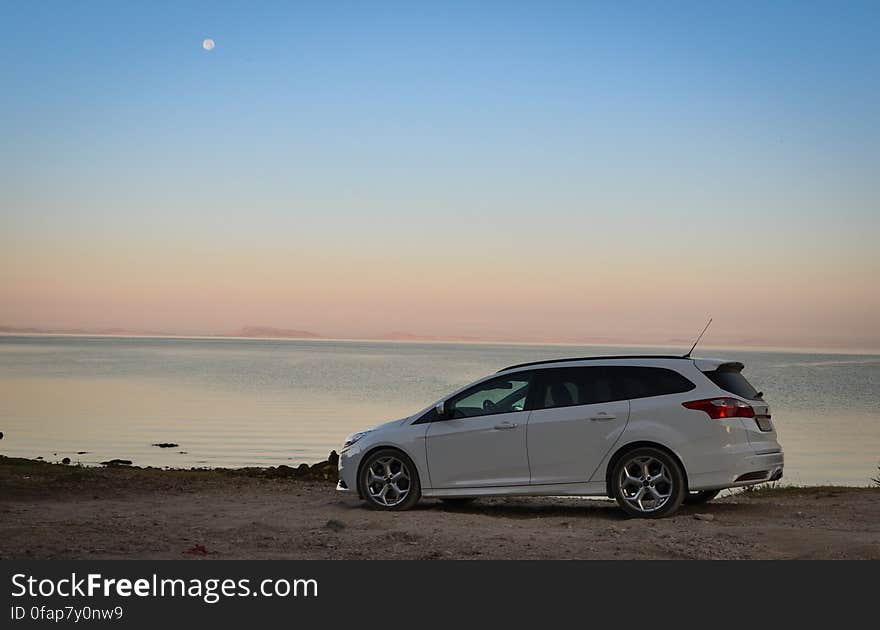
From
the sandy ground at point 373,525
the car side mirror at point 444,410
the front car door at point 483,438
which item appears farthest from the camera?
the car side mirror at point 444,410

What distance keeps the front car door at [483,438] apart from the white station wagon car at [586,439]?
12mm

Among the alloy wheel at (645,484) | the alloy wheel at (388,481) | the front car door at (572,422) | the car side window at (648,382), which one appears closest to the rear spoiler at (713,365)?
the car side window at (648,382)

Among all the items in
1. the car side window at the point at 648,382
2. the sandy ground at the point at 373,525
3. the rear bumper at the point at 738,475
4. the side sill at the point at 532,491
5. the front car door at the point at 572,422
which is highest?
the car side window at the point at 648,382

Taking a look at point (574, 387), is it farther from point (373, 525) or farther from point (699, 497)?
point (373, 525)

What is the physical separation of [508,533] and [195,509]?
178 inches

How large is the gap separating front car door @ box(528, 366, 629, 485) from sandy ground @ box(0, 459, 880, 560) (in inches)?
23.3

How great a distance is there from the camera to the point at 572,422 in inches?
522

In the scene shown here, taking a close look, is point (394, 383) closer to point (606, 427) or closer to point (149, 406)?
point (149, 406)

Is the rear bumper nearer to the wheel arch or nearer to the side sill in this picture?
the wheel arch

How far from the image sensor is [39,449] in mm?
27672

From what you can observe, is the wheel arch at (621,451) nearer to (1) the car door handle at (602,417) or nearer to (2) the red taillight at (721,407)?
(1) the car door handle at (602,417)

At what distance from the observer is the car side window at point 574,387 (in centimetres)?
1333

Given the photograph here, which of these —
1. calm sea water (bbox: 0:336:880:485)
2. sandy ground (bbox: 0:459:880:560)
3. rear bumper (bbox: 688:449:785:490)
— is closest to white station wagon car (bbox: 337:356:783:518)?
rear bumper (bbox: 688:449:785:490)

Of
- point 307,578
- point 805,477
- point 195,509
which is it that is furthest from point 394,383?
point 307,578
